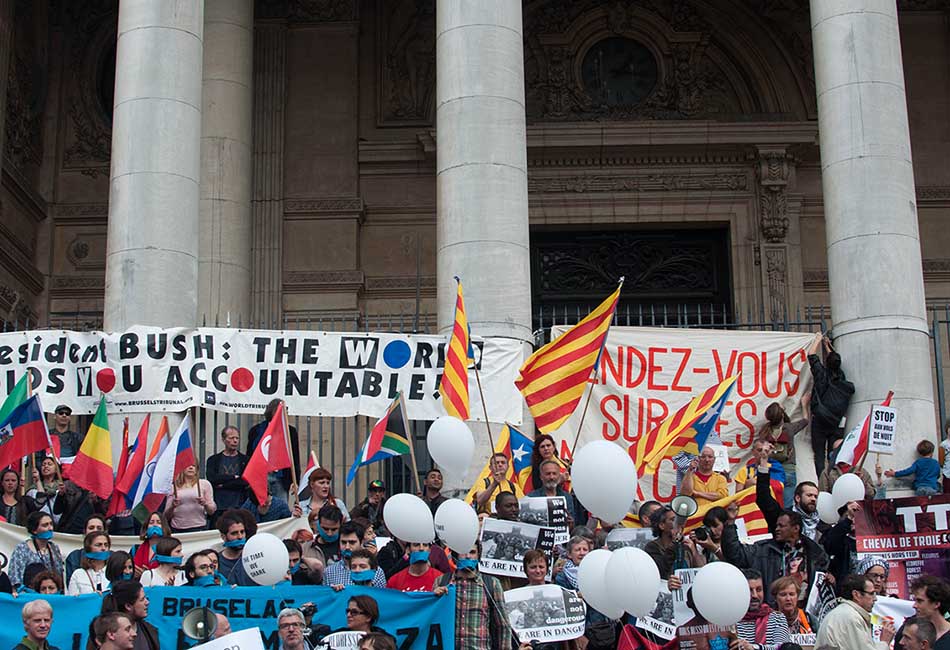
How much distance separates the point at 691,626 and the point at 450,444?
2.92 meters

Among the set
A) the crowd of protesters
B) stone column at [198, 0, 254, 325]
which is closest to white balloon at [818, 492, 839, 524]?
the crowd of protesters

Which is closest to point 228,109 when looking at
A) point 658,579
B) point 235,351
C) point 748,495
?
point 235,351

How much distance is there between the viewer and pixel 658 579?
10.6 metres

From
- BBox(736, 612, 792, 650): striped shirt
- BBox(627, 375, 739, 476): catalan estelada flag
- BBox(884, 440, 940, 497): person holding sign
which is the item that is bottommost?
BBox(736, 612, 792, 650): striped shirt

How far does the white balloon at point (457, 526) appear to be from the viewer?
11.4 meters

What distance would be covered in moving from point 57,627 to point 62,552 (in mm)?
3092

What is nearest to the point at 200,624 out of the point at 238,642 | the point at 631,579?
the point at 238,642

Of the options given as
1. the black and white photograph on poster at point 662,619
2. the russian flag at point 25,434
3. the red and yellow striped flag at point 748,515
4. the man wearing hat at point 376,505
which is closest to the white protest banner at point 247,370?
the russian flag at point 25,434

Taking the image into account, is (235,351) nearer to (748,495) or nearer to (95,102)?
(748,495)

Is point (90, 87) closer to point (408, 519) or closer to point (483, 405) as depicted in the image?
point (483, 405)

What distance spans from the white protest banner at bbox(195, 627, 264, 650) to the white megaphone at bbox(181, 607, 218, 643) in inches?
15.8

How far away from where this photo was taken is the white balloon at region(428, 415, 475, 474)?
1302 cm

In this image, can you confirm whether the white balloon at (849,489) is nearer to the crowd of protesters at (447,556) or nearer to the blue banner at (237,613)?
the crowd of protesters at (447,556)

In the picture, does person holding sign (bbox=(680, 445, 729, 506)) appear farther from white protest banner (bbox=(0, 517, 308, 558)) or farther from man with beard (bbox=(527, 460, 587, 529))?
white protest banner (bbox=(0, 517, 308, 558))
